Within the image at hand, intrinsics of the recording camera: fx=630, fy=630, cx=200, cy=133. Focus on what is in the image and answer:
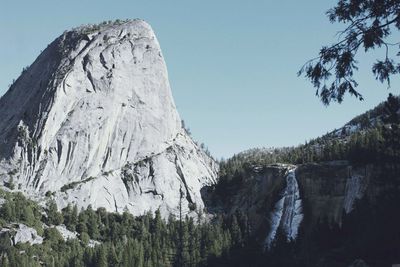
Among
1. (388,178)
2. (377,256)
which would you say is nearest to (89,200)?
(388,178)

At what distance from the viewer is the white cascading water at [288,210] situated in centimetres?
16436

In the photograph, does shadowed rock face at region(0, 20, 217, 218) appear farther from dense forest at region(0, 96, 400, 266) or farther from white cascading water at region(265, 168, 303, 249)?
white cascading water at region(265, 168, 303, 249)

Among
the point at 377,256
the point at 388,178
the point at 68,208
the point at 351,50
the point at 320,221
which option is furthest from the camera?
the point at 68,208

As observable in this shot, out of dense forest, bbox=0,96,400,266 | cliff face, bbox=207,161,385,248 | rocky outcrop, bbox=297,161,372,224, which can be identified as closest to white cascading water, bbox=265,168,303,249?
cliff face, bbox=207,161,385,248

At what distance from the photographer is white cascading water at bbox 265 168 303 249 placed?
16436cm

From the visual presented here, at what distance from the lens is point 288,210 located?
168 meters

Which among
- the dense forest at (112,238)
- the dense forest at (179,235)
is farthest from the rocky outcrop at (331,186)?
the dense forest at (112,238)

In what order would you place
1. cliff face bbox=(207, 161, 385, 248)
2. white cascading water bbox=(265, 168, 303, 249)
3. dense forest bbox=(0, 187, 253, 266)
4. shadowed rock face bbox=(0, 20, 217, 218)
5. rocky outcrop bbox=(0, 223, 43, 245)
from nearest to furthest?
dense forest bbox=(0, 187, 253, 266) → rocky outcrop bbox=(0, 223, 43, 245) → cliff face bbox=(207, 161, 385, 248) → white cascading water bbox=(265, 168, 303, 249) → shadowed rock face bbox=(0, 20, 217, 218)

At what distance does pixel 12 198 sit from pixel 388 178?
106 meters

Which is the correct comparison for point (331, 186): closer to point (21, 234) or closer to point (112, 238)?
point (112, 238)

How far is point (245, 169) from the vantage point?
197500mm

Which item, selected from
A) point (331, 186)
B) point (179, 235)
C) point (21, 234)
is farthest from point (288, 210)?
point (21, 234)

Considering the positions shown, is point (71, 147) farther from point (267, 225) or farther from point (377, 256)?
point (377, 256)

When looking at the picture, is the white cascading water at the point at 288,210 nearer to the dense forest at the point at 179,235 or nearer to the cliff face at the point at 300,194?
the cliff face at the point at 300,194
